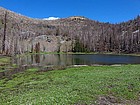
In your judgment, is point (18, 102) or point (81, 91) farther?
point (81, 91)

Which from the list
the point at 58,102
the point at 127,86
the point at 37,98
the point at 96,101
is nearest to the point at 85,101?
the point at 96,101

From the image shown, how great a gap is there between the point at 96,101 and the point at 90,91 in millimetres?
3784

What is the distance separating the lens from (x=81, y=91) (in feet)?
92.2

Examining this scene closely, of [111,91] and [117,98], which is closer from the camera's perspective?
[117,98]

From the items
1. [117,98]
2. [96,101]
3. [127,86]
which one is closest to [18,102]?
[96,101]

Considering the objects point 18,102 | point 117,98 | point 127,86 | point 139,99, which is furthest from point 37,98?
point 127,86

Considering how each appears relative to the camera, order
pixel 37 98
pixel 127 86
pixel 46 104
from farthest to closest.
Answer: pixel 127 86, pixel 37 98, pixel 46 104

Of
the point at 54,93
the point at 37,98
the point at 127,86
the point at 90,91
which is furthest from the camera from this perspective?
the point at 127,86

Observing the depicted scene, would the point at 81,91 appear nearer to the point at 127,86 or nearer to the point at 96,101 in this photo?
the point at 96,101

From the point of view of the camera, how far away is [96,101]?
24906 millimetres

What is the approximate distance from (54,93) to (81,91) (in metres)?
3.31

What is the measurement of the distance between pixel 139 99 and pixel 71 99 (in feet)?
26.5

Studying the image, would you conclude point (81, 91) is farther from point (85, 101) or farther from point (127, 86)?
point (127, 86)

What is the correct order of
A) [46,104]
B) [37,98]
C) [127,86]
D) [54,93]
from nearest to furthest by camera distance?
[46,104] < [37,98] < [54,93] < [127,86]
